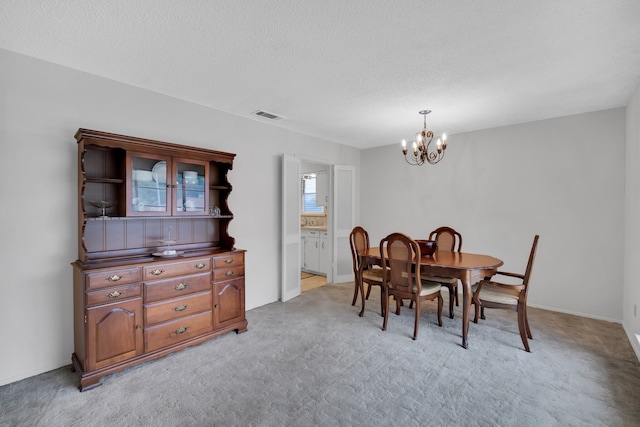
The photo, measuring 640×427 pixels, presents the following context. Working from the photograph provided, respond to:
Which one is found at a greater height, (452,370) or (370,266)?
(370,266)

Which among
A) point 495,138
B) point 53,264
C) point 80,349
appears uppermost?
point 495,138

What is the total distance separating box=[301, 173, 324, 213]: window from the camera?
6460 millimetres

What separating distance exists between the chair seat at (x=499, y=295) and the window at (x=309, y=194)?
12.7 feet

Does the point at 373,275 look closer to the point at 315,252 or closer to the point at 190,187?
the point at 315,252

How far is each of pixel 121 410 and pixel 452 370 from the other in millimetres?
2451

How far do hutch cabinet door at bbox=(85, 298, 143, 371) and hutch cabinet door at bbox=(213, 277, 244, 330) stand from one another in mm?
684

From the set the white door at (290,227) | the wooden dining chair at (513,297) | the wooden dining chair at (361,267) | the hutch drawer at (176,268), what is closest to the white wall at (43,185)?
the hutch drawer at (176,268)

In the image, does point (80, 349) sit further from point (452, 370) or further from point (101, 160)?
point (452, 370)

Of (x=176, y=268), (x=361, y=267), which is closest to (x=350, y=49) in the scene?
(x=176, y=268)

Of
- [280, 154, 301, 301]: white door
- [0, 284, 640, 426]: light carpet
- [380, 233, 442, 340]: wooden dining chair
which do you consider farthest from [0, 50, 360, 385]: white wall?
[380, 233, 442, 340]: wooden dining chair

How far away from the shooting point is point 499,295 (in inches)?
114

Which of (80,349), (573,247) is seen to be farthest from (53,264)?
(573,247)

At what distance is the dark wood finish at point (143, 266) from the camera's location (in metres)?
2.27

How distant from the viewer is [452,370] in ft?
8.05
